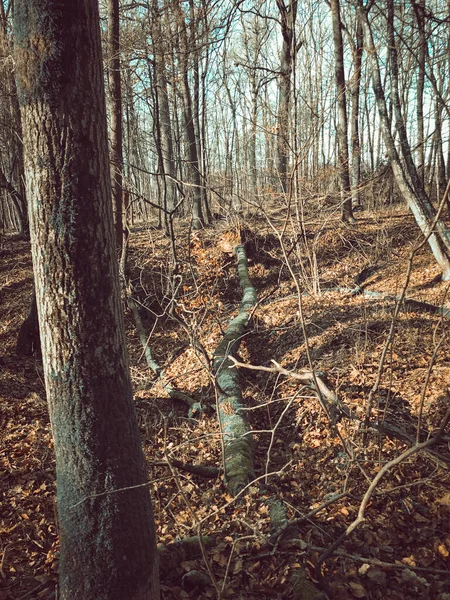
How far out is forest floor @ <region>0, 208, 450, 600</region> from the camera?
2.75 m

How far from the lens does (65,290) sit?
2.10m

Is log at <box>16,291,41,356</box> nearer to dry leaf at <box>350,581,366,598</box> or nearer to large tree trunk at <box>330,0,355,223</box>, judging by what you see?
dry leaf at <box>350,581,366,598</box>

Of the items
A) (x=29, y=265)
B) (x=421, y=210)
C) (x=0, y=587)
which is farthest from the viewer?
(x=29, y=265)

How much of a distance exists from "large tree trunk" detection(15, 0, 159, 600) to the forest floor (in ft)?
1.17

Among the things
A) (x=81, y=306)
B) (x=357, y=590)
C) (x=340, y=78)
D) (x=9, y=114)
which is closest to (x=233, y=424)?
(x=357, y=590)

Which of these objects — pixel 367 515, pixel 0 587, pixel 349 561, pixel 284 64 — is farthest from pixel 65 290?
pixel 284 64

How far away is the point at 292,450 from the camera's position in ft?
14.9

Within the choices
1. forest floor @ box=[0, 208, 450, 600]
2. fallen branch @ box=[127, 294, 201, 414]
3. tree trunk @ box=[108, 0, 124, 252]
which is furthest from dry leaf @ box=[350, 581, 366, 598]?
tree trunk @ box=[108, 0, 124, 252]

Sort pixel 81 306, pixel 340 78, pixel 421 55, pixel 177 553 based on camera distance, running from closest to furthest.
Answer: pixel 81 306
pixel 177 553
pixel 340 78
pixel 421 55

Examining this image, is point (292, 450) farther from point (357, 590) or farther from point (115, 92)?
point (115, 92)

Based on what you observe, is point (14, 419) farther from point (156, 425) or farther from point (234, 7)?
point (234, 7)

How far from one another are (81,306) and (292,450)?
3.30 meters

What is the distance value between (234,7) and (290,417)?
7.92 metres

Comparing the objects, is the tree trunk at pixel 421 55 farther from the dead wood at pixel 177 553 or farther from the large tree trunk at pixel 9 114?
the large tree trunk at pixel 9 114
